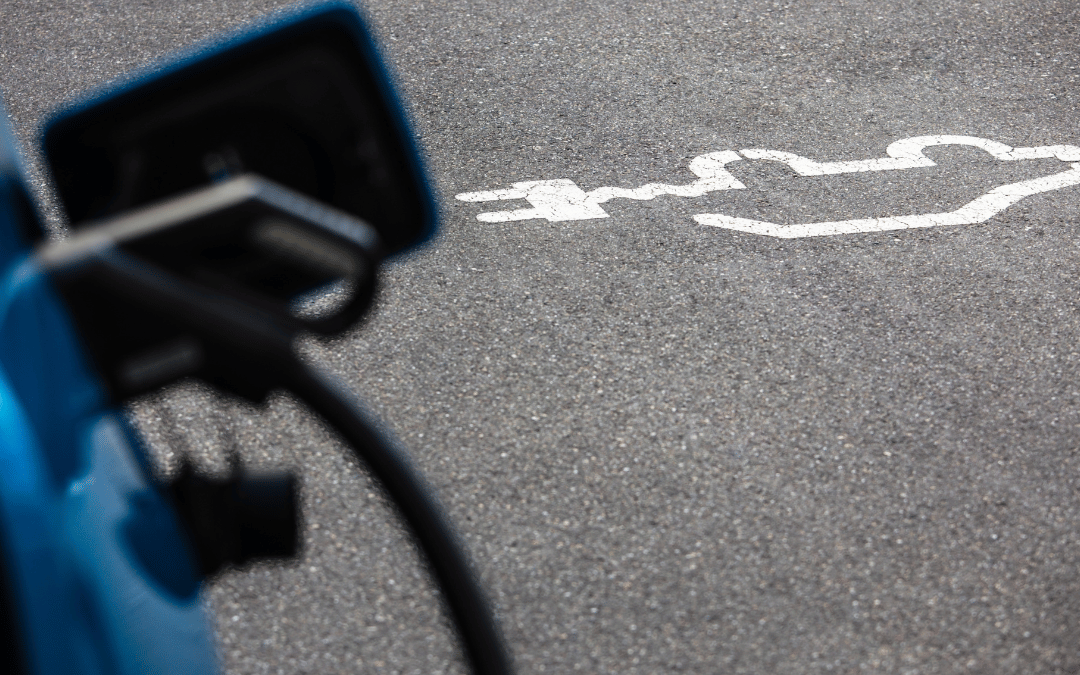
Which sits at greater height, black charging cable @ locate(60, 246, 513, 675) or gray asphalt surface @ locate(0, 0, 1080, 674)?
black charging cable @ locate(60, 246, 513, 675)

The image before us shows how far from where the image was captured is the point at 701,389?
11.2 feet

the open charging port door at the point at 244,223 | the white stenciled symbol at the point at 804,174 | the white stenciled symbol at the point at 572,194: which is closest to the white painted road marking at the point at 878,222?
the white stenciled symbol at the point at 804,174

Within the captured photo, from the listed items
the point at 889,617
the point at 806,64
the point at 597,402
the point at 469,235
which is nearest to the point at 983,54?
the point at 806,64

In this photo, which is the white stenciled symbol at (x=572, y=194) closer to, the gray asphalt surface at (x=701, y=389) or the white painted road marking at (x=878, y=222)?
the gray asphalt surface at (x=701, y=389)

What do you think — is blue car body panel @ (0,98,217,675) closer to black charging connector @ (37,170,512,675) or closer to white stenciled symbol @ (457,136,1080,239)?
black charging connector @ (37,170,512,675)

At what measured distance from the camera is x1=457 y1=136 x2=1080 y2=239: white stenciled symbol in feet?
13.9

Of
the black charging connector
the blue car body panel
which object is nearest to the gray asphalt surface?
the blue car body panel

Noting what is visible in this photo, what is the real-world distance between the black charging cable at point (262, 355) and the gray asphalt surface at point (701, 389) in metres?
0.45

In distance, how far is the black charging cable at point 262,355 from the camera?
4.16ft

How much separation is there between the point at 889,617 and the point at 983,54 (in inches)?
156

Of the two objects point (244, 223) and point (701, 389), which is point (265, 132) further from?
point (701, 389)

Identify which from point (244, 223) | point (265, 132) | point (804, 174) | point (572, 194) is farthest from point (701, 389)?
point (244, 223)

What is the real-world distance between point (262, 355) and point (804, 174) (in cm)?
363

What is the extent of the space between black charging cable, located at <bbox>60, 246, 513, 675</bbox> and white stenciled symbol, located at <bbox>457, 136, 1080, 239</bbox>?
276 centimetres
